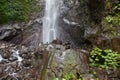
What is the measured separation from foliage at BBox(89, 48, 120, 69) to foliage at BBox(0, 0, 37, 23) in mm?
6952

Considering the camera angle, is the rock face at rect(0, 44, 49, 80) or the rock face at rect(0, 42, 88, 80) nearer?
the rock face at rect(0, 42, 88, 80)

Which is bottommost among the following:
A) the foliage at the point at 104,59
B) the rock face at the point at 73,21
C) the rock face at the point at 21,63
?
the rock face at the point at 21,63

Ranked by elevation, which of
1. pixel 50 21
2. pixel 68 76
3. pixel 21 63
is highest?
pixel 50 21

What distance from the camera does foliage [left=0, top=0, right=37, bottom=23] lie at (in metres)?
12.7

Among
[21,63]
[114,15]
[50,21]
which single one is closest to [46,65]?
[21,63]

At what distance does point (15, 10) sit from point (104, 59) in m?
7.89

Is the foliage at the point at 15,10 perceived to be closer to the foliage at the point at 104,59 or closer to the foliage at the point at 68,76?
the foliage at the point at 104,59

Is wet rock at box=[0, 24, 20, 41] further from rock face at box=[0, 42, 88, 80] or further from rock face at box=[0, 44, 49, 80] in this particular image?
rock face at box=[0, 42, 88, 80]

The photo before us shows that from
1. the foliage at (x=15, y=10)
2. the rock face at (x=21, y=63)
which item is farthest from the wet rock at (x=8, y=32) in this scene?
the rock face at (x=21, y=63)

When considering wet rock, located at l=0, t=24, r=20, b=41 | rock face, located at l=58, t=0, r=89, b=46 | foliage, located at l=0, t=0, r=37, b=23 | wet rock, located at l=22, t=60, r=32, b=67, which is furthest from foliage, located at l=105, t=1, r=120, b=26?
foliage, located at l=0, t=0, r=37, b=23

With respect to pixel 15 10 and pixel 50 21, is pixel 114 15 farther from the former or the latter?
pixel 15 10

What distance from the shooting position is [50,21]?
1173cm

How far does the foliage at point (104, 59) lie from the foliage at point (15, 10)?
6952mm

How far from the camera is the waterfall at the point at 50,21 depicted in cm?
1103
